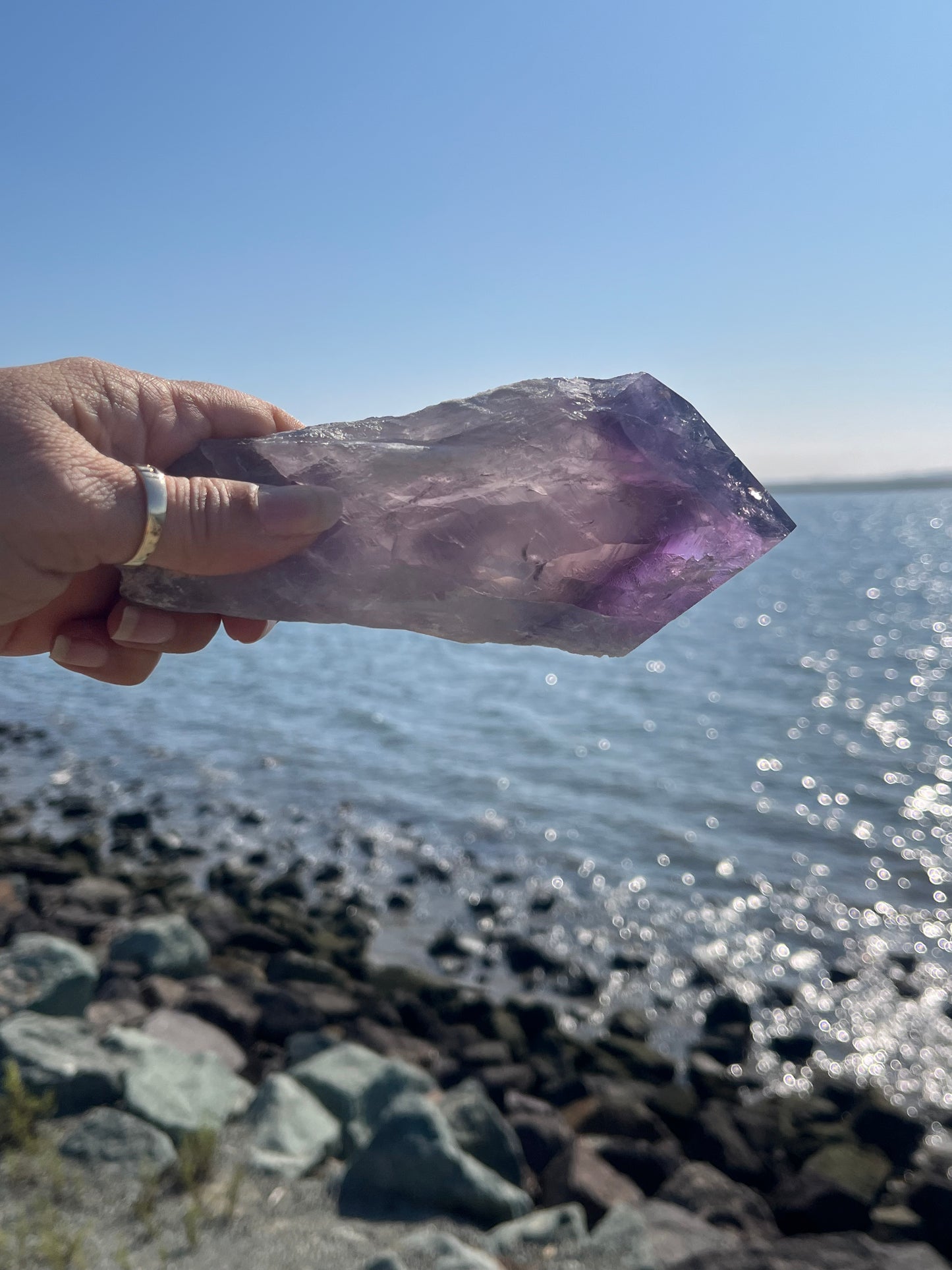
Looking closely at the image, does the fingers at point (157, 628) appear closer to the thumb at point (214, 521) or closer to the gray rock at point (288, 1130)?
the thumb at point (214, 521)

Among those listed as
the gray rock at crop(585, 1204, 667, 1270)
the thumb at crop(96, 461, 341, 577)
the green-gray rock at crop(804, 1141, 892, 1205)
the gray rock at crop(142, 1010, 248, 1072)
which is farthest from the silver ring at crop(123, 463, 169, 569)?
the green-gray rock at crop(804, 1141, 892, 1205)

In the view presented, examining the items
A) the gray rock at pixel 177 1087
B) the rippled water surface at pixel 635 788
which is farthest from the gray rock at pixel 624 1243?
the rippled water surface at pixel 635 788

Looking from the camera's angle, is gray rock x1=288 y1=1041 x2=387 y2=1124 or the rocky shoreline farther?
gray rock x1=288 y1=1041 x2=387 y2=1124

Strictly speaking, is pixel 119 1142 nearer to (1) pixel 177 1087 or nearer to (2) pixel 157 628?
(1) pixel 177 1087

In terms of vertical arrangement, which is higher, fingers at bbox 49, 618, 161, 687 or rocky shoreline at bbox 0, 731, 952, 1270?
fingers at bbox 49, 618, 161, 687

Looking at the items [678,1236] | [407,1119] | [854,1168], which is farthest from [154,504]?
[854,1168]

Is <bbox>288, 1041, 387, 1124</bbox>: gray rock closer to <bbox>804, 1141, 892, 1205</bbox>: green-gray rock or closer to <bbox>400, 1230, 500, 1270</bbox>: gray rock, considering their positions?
<bbox>400, 1230, 500, 1270</bbox>: gray rock
